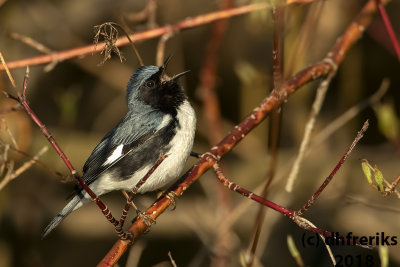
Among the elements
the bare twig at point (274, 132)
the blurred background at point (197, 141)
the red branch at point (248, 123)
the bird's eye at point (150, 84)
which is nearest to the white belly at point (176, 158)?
the bird's eye at point (150, 84)

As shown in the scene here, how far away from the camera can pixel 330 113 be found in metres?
6.74

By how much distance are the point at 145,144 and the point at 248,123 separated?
3.11 ft

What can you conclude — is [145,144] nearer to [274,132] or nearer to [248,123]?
[248,123]

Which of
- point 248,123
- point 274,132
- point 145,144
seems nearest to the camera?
point 274,132

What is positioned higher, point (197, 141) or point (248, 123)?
point (197, 141)

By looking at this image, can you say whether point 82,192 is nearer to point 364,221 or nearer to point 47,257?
point 364,221

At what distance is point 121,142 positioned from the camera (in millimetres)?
4047

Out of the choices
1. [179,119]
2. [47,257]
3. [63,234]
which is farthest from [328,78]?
[47,257]

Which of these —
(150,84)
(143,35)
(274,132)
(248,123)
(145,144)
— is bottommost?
(274,132)

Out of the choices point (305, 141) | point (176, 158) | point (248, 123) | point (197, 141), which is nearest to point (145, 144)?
point (176, 158)

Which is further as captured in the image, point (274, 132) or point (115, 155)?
point (115, 155)

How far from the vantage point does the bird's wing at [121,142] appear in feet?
13.2

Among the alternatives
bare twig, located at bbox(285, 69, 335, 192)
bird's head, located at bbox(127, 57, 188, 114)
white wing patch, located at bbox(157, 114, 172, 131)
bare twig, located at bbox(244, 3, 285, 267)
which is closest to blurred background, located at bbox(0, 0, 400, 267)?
bird's head, located at bbox(127, 57, 188, 114)

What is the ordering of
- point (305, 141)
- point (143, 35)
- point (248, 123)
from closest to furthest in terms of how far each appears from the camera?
point (248, 123) < point (305, 141) < point (143, 35)
